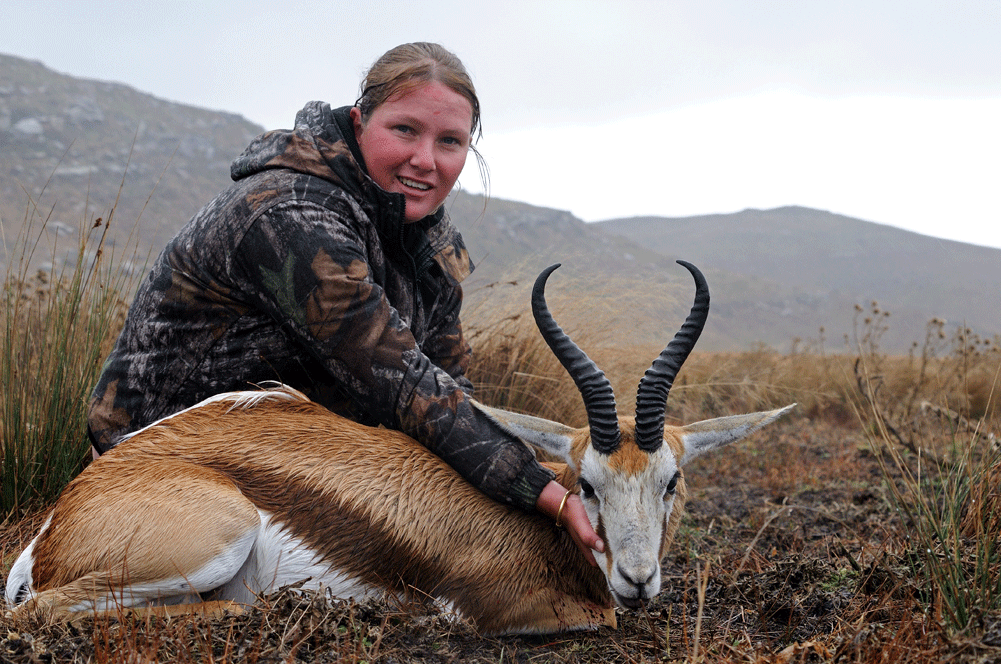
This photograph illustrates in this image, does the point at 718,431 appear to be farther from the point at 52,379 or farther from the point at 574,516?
the point at 52,379

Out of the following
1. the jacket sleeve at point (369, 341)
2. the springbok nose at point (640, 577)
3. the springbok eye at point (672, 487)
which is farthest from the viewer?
the jacket sleeve at point (369, 341)

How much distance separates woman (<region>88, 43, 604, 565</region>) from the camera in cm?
363

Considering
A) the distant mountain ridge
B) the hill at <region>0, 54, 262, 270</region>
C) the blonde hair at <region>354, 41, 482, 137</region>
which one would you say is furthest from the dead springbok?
the hill at <region>0, 54, 262, 270</region>

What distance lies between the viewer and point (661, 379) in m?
3.41

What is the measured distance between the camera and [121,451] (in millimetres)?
3523

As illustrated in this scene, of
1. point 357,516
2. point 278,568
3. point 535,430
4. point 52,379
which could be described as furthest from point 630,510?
point 52,379

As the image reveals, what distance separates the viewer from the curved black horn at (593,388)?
133 inches

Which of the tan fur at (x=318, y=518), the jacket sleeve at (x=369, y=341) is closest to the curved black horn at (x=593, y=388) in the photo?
the jacket sleeve at (x=369, y=341)

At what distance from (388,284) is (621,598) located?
2.22 m

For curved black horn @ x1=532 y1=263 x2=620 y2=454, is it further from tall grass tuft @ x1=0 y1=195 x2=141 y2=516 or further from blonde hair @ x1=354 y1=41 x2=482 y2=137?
tall grass tuft @ x1=0 y1=195 x2=141 y2=516

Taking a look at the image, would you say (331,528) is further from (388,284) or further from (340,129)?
(340,129)

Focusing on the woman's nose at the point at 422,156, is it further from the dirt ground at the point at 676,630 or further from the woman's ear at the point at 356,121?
the dirt ground at the point at 676,630

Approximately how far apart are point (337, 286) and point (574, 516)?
62.1 inches

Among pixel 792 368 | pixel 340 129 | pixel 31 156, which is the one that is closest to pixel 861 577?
pixel 340 129
